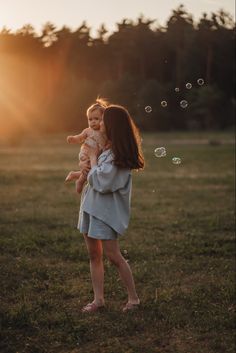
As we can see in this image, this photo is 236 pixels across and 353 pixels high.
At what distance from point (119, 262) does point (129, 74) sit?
5252 cm

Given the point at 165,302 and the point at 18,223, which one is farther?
the point at 18,223

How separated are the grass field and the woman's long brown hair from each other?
158cm

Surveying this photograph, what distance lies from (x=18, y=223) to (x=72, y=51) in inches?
2044

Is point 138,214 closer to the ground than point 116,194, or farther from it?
closer to the ground

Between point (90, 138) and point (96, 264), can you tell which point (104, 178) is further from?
point (96, 264)

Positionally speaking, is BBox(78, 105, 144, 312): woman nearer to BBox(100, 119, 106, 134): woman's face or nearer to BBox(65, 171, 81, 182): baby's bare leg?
BBox(100, 119, 106, 134): woman's face

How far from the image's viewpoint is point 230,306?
607cm

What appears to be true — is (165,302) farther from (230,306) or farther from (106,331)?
(106,331)

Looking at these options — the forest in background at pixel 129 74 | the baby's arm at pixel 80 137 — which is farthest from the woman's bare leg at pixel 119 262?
the forest in background at pixel 129 74

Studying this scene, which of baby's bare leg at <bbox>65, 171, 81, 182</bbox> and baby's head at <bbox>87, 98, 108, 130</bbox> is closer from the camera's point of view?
baby's head at <bbox>87, 98, 108, 130</bbox>

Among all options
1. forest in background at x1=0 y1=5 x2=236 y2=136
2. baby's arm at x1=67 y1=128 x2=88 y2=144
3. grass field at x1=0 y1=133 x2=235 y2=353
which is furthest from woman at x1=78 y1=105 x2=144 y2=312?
forest in background at x1=0 y1=5 x2=236 y2=136

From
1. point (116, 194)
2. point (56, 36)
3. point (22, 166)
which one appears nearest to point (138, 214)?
point (116, 194)

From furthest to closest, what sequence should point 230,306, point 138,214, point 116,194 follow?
point 138,214 → point 230,306 → point 116,194

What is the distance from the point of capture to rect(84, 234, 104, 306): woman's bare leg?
552cm
